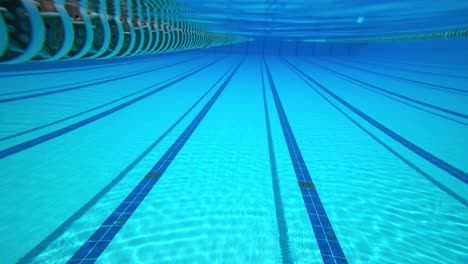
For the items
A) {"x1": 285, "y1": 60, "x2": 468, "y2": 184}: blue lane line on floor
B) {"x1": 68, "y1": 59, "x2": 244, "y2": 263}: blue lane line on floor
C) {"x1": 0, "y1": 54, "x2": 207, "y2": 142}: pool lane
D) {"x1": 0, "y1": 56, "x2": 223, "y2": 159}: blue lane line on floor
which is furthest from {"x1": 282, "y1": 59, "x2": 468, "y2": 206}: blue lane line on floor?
{"x1": 0, "y1": 54, "x2": 207, "y2": 142}: pool lane


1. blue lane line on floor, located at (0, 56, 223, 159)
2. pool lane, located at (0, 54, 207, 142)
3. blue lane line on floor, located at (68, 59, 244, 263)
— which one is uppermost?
pool lane, located at (0, 54, 207, 142)

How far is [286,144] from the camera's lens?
3172 millimetres

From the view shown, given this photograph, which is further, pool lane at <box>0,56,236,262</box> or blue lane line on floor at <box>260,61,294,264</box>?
pool lane at <box>0,56,236,262</box>

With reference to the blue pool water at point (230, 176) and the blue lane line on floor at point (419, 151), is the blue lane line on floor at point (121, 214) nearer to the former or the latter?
the blue pool water at point (230, 176)

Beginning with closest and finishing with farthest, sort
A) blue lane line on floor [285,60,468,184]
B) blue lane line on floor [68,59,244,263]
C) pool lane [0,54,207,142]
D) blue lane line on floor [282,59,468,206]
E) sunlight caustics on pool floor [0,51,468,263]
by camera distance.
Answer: blue lane line on floor [68,59,244,263] < sunlight caustics on pool floor [0,51,468,263] < blue lane line on floor [282,59,468,206] < blue lane line on floor [285,60,468,184] < pool lane [0,54,207,142]

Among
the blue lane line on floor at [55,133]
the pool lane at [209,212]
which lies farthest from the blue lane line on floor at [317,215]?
the blue lane line on floor at [55,133]

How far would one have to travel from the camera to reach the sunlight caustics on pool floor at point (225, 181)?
158 centimetres

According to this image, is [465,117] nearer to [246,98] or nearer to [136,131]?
[246,98]

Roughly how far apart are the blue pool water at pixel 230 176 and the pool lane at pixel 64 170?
1 cm

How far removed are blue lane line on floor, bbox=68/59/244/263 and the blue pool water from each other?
0.01 m

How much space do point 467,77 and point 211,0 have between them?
9300mm

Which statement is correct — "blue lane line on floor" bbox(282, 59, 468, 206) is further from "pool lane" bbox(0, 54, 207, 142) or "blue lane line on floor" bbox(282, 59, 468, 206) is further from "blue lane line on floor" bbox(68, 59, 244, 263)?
"pool lane" bbox(0, 54, 207, 142)

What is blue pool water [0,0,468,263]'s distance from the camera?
1591mm

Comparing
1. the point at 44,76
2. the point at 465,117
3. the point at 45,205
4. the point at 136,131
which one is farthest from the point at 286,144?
the point at 44,76
